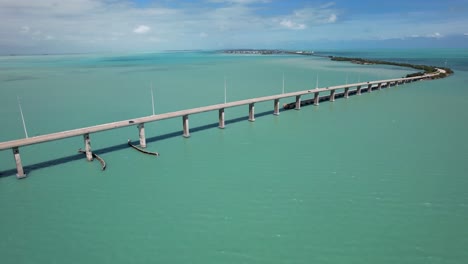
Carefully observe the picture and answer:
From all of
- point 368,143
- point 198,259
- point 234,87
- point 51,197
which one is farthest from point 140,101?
point 198,259

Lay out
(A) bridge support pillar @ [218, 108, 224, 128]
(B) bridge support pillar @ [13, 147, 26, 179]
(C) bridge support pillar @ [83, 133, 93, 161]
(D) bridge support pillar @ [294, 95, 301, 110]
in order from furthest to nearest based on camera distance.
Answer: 1. (D) bridge support pillar @ [294, 95, 301, 110]
2. (A) bridge support pillar @ [218, 108, 224, 128]
3. (C) bridge support pillar @ [83, 133, 93, 161]
4. (B) bridge support pillar @ [13, 147, 26, 179]

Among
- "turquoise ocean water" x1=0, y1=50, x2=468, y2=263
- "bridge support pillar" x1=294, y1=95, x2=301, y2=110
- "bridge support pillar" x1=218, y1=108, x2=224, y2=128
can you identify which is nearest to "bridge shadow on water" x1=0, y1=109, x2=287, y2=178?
"turquoise ocean water" x1=0, y1=50, x2=468, y2=263

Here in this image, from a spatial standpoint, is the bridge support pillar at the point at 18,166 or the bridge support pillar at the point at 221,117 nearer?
the bridge support pillar at the point at 18,166

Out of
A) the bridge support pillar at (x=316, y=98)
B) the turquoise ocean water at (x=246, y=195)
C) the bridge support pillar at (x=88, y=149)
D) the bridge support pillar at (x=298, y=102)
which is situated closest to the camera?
the turquoise ocean water at (x=246, y=195)

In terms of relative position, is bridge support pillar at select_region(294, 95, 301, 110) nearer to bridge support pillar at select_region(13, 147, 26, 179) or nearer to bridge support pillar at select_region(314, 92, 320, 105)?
bridge support pillar at select_region(314, 92, 320, 105)

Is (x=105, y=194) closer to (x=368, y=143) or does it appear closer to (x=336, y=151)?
(x=336, y=151)

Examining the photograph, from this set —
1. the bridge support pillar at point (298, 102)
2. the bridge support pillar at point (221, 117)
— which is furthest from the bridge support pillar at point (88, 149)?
the bridge support pillar at point (298, 102)

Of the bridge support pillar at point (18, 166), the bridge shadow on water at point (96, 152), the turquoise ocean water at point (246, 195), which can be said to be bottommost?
the turquoise ocean water at point (246, 195)

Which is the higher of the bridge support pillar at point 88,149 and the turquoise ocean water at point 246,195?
the bridge support pillar at point 88,149

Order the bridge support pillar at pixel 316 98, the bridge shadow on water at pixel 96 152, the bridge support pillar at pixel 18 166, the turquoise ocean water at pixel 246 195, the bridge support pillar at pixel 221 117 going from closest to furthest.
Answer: the turquoise ocean water at pixel 246 195, the bridge support pillar at pixel 18 166, the bridge shadow on water at pixel 96 152, the bridge support pillar at pixel 221 117, the bridge support pillar at pixel 316 98

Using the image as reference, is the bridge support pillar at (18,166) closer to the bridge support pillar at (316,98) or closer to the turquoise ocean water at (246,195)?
the turquoise ocean water at (246,195)

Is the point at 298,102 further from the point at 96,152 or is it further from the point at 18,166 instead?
the point at 18,166
